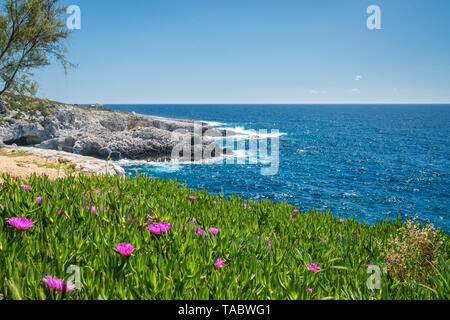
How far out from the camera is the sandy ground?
8391 mm

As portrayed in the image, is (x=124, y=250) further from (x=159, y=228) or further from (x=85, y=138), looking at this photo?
(x=85, y=138)

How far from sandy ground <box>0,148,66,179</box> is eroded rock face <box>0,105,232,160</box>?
18982 millimetres

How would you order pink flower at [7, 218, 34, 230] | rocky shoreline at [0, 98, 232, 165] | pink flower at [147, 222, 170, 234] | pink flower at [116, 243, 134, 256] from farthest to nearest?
rocky shoreline at [0, 98, 232, 165] → pink flower at [147, 222, 170, 234] → pink flower at [7, 218, 34, 230] → pink flower at [116, 243, 134, 256]

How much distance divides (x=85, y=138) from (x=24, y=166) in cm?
2571

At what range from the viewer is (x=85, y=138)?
110 ft

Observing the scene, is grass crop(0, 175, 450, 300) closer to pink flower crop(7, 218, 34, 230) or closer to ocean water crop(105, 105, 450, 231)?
pink flower crop(7, 218, 34, 230)

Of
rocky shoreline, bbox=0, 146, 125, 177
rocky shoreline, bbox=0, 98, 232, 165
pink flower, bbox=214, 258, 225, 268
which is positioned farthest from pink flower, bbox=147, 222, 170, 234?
rocky shoreline, bbox=0, 98, 232, 165

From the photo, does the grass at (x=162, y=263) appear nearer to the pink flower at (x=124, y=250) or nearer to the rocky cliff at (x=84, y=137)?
the pink flower at (x=124, y=250)

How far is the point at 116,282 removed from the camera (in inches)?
69.1

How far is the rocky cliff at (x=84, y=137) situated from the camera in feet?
108

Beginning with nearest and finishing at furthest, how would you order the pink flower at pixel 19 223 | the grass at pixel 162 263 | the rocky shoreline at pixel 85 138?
the grass at pixel 162 263 < the pink flower at pixel 19 223 < the rocky shoreline at pixel 85 138

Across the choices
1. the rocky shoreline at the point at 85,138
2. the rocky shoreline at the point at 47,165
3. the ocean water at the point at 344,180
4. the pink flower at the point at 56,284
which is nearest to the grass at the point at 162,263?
the pink flower at the point at 56,284
